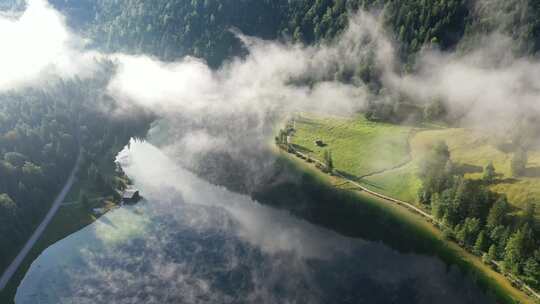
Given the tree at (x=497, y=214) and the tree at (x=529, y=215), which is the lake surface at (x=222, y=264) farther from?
the tree at (x=529, y=215)

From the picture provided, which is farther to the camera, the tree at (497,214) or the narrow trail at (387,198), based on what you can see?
the narrow trail at (387,198)

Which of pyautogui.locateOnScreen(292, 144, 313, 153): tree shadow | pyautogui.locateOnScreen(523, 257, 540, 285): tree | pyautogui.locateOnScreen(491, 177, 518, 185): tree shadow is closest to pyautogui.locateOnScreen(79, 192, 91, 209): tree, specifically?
pyautogui.locateOnScreen(292, 144, 313, 153): tree shadow

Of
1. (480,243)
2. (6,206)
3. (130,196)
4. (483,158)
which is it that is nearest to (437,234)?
(480,243)

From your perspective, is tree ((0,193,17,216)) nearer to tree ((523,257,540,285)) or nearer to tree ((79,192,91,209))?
tree ((79,192,91,209))

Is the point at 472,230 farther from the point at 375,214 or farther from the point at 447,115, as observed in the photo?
the point at 447,115

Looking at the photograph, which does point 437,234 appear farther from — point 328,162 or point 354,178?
point 328,162

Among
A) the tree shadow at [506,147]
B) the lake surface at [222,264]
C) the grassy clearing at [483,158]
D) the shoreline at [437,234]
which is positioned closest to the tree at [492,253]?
the shoreline at [437,234]

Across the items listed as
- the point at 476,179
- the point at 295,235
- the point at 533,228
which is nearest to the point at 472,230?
the point at 533,228
